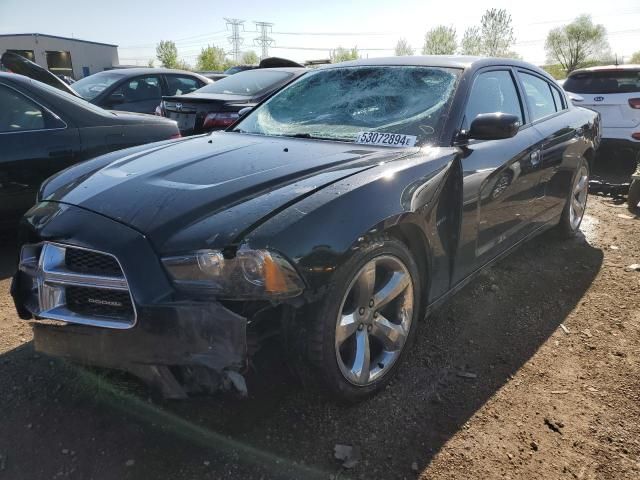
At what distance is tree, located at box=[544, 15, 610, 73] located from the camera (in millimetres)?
57500

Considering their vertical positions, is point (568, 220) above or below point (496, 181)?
below

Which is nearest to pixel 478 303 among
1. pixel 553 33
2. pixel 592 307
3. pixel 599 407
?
pixel 592 307

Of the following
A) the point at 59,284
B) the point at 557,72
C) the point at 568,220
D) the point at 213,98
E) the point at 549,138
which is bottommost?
the point at 568,220

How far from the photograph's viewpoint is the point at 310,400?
96.4 inches

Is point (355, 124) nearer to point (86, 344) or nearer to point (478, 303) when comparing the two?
point (478, 303)

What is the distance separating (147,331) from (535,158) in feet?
9.47

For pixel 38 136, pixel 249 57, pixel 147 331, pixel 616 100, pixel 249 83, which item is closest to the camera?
pixel 147 331

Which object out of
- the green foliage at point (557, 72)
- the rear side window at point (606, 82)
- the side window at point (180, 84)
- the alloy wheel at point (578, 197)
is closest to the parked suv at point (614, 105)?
the rear side window at point (606, 82)

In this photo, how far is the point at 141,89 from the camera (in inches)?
328

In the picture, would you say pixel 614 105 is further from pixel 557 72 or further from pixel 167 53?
pixel 167 53

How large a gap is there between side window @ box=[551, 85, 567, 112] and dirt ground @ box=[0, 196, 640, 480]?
213 cm

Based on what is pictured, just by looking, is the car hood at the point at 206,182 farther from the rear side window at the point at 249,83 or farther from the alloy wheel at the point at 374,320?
the rear side window at the point at 249,83

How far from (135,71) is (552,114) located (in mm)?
6776

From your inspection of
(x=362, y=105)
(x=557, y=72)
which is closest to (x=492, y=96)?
(x=362, y=105)
